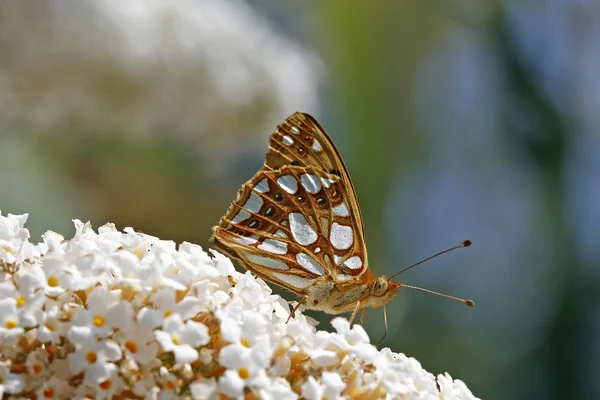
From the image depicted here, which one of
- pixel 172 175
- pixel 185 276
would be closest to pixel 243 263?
pixel 185 276

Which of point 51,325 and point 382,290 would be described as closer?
point 51,325

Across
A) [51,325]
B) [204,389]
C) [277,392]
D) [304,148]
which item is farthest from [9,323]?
[304,148]

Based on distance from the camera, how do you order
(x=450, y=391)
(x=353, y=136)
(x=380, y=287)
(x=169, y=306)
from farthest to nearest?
1. (x=353, y=136)
2. (x=380, y=287)
3. (x=450, y=391)
4. (x=169, y=306)

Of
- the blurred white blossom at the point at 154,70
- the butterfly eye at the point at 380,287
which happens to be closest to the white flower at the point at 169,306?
the butterfly eye at the point at 380,287

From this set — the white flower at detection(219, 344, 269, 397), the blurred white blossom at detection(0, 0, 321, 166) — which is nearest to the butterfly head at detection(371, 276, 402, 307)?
the white flower at detection(219, 344, 269, 397)

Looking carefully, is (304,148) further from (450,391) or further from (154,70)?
(154,70)

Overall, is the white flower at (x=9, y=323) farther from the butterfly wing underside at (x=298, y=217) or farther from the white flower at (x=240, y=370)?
the butterfly wing underside at (x=298, y=217)

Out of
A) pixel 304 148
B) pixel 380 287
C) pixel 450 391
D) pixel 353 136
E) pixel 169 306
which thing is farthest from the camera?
pixel 353 136

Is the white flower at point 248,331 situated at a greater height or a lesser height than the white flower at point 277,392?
greater
